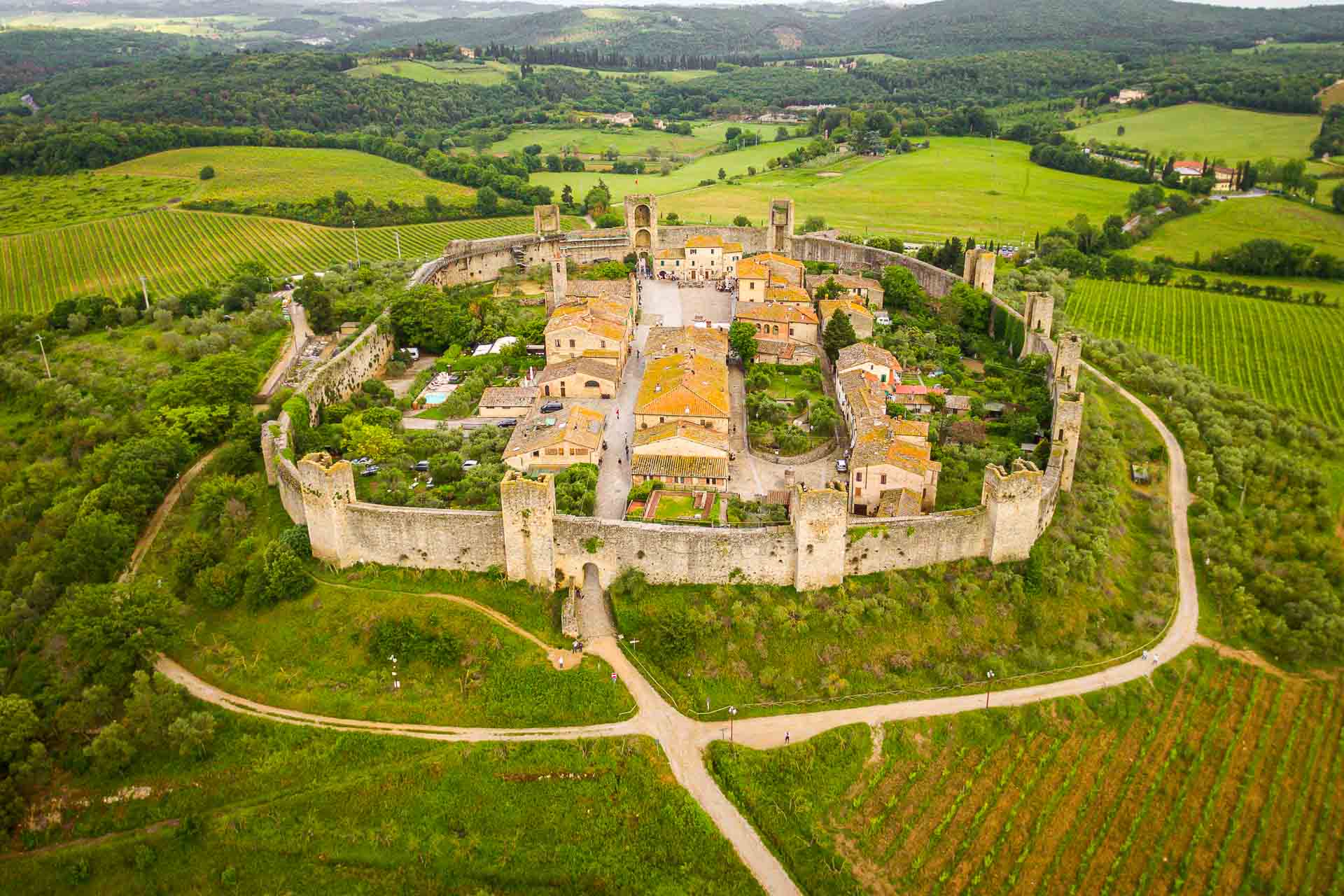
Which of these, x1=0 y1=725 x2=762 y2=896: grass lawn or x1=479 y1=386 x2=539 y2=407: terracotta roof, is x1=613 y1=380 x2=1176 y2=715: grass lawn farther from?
x1=479 y1=386 x2=539 y2=407: terracotta roof

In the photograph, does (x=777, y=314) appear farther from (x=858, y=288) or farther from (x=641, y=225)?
(x=641, y=225)

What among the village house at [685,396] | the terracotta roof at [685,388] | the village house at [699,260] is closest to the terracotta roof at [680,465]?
the village house at [685,396]

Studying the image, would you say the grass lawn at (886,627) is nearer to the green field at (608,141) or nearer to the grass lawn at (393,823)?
the grass lawn at (393,823)

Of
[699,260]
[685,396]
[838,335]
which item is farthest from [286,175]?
[685,396]

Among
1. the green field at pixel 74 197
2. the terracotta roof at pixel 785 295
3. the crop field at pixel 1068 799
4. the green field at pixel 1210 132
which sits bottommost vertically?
the crop field at pixel 1068 799

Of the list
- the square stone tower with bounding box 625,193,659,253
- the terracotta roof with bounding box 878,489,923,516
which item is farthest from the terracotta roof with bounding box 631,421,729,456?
the square stone tower with bounding box 625,193,659,253

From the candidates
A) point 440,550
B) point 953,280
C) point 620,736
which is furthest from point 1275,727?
point 953,280
